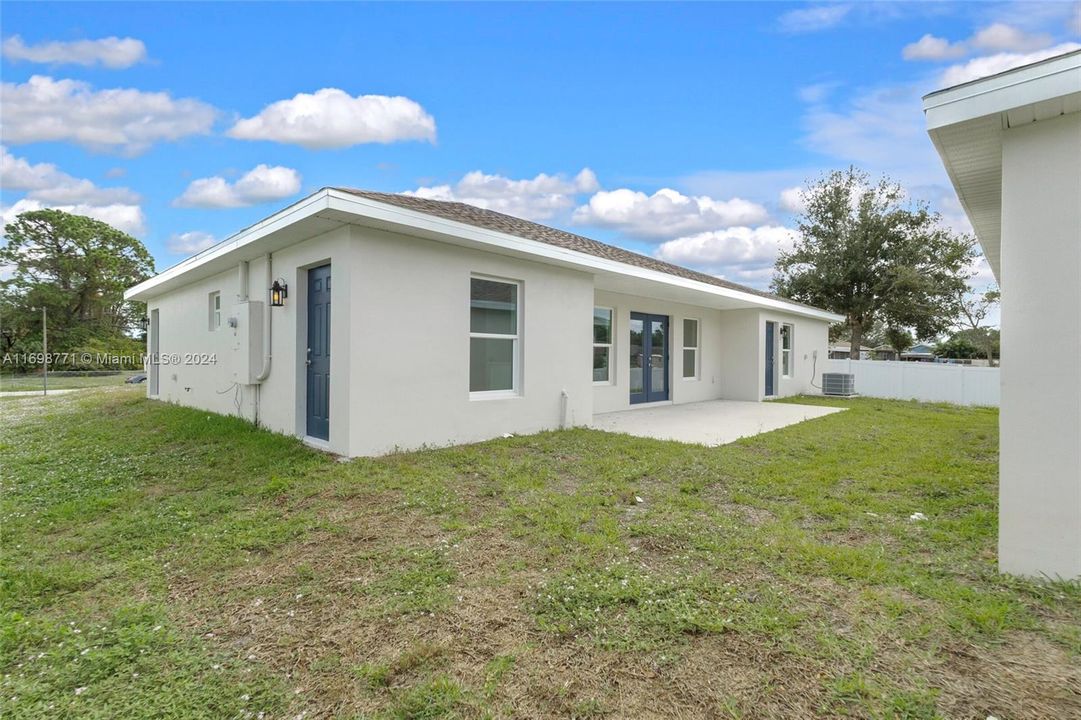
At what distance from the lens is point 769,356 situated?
13836 millimetres

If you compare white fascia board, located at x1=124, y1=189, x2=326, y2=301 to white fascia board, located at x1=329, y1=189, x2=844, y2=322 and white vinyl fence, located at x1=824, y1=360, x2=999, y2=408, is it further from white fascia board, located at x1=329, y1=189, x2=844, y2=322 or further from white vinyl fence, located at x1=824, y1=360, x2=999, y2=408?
white vinyl fence, located at x1=824, y1=360, x2=999, y2=408

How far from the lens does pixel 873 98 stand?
6723mm

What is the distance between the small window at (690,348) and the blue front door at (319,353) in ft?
27.7

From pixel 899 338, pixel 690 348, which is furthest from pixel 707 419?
pixel 899 338

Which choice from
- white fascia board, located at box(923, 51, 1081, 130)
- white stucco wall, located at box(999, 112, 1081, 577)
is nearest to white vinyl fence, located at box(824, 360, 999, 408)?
white stucco wall, located at box(999, 112, 1081, 577)

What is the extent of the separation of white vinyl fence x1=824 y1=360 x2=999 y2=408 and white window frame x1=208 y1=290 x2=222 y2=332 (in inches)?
635

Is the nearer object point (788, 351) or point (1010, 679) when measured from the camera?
point (1010, 679)

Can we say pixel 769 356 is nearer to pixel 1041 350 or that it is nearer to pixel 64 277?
pixel 1041 350

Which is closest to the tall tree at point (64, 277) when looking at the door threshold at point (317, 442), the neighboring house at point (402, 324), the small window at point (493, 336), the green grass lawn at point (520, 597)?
the neighboring house at point (402, 324)

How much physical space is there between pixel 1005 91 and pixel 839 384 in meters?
13.6

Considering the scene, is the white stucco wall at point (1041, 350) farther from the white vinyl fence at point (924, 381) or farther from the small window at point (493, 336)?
the white vinyl fence at point (924, 381)

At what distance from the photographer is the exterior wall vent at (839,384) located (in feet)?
48.6

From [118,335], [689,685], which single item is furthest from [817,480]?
[118,335]

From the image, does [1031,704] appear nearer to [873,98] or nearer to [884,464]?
[884,464]
